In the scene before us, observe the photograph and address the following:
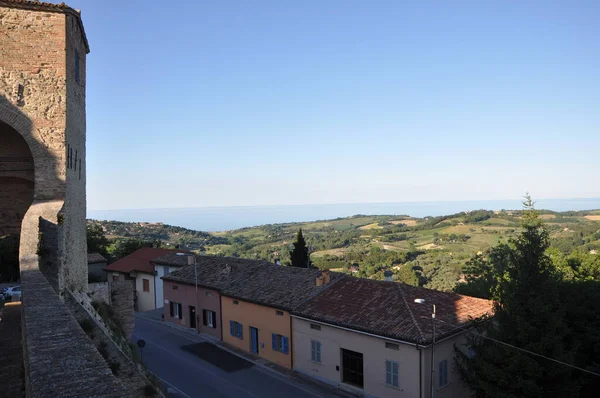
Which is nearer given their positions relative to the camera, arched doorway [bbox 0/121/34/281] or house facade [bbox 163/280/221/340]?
arched doorway [bbox 0/121/34/281]

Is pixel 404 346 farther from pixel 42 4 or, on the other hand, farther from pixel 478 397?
pixel 42 4

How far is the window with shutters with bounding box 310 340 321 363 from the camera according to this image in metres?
18.1

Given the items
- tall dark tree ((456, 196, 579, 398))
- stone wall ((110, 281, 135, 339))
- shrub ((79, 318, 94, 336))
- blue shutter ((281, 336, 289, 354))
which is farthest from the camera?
blue shutter ((281, 336, 289, 354))

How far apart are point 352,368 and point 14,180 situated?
14.1 meters

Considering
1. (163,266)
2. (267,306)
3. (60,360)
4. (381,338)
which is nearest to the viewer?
(60,360)

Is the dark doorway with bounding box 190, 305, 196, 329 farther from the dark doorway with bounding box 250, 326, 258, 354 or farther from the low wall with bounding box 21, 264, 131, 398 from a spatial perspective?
the low wall with bounding box 21, 264, 131, 398

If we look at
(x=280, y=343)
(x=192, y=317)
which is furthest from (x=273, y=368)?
(x=192, y=317)

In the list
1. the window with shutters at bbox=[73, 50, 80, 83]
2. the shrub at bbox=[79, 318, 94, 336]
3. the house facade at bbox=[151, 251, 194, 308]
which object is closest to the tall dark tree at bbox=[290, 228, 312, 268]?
the house facade at bbox=[151, 251, 194, 308]

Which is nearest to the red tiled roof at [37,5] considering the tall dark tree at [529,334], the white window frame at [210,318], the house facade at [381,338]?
the house facade at [381,338]

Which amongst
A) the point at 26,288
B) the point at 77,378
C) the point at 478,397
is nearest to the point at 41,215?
the point at 26,288

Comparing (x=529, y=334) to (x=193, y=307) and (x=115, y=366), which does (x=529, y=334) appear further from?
(x=193, y=307)

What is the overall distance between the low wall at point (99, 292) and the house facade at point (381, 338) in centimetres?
844

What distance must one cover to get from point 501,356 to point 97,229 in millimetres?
46750

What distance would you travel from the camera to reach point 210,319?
24891 millimetres
